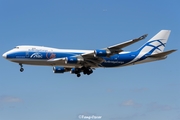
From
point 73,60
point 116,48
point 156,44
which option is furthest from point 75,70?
point 156,44

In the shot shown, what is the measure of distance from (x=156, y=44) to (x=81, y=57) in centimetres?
1504

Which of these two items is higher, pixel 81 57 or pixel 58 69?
pixel 81 57

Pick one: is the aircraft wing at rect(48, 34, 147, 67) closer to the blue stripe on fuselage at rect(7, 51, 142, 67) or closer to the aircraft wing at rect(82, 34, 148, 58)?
the aircraft wing at rect(82, 34, 148, 58)

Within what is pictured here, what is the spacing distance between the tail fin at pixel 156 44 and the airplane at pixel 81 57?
2.77ft

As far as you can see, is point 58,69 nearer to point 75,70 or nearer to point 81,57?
point 75,70

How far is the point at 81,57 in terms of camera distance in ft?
190

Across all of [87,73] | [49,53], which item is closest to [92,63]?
[87,73]

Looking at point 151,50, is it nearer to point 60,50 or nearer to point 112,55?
point 112,55

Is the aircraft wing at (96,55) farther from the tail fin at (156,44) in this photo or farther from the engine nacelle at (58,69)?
the tail fin at (156,44)

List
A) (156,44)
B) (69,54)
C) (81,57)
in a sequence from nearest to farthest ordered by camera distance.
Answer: (81,57) < (69,54) < (156,44)

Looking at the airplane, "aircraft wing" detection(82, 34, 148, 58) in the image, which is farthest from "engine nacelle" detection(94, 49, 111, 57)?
"aircraft wing" detection(82, 34, 148, 58)

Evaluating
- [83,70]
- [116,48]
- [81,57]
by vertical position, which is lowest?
[83,70]

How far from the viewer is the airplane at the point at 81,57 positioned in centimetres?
5666

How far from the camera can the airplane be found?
56.7m
